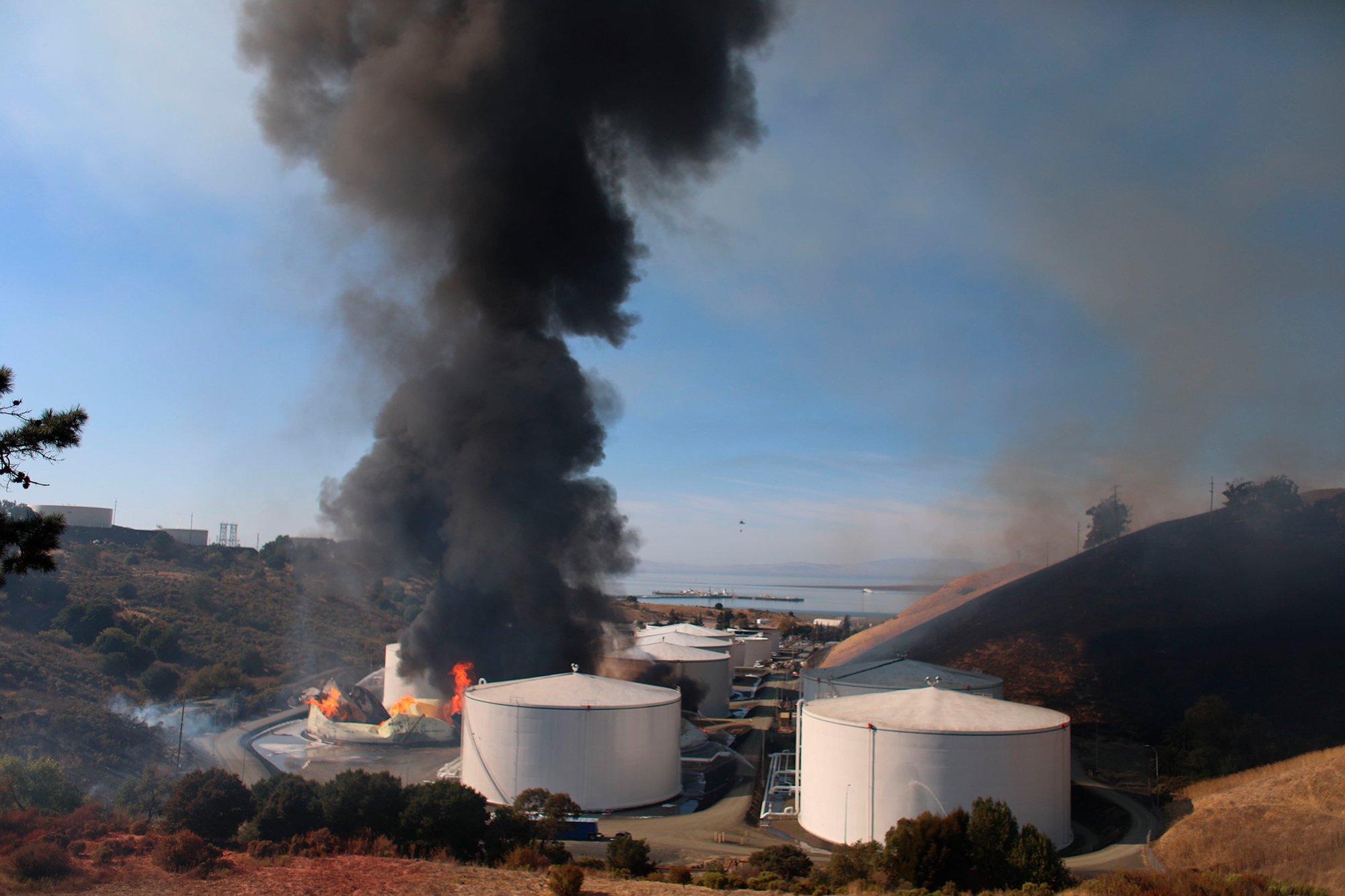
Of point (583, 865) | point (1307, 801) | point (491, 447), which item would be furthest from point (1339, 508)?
point (583, 865)

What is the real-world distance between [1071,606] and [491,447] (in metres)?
49.1

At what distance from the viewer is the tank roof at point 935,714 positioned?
86.9ft

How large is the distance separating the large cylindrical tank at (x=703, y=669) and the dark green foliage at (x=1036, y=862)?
1256 inches

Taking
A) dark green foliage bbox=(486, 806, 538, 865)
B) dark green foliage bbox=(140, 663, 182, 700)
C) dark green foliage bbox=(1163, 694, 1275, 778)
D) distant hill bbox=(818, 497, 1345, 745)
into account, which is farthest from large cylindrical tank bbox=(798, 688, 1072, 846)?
dark green foliage bbox=(140, 663, 182, 700)

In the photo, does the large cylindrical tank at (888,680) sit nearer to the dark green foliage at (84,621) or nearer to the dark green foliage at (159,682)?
the dark green foliage at (159,682)

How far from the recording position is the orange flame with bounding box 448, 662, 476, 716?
142 ft

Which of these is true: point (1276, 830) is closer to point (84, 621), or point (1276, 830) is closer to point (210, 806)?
point (210, 806)

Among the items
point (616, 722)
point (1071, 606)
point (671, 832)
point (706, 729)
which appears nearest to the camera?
point (671, 832)

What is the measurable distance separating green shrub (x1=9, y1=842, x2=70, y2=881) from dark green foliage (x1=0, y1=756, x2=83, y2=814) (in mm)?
11863

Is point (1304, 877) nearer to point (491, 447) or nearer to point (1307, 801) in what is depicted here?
point (1307, 801)

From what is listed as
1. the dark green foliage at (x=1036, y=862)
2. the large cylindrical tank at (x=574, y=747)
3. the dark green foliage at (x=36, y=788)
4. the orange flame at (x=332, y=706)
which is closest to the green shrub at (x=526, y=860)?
the large cylindrical tank at (x=574, y=747)

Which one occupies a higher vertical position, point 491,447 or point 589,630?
point 491,447

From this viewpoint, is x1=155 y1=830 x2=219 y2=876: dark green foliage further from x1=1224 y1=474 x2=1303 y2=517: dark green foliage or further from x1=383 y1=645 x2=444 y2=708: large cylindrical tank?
x1=1224 y1=474 x2=1303 y2=517: dark green foliage

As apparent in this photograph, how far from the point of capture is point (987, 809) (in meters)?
21.8
